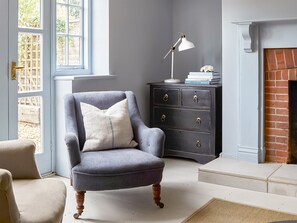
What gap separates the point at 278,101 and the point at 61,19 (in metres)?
2.20

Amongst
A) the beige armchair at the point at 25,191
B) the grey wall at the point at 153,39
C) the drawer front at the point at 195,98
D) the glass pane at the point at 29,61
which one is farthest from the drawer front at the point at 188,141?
the beige armchair at the point at 25,191

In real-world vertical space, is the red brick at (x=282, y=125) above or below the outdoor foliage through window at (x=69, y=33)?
below

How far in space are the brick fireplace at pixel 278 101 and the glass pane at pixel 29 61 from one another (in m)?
2.12

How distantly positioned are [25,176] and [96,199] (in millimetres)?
1000

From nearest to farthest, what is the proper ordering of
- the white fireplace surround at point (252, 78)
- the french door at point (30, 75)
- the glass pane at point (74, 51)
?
the french door at point (30, 75) → the white fireplace surround at point (252, 78) → the glass pane at point (74, 51)

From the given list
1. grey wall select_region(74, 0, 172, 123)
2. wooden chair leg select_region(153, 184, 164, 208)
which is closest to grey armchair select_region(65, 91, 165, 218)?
wooden chair leg select_region(153, 184, 164, 208)

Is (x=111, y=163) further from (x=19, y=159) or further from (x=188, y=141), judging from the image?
(x=188, y=141)

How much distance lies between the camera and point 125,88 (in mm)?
4246

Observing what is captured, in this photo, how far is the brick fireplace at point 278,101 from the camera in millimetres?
3713

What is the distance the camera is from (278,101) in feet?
12.4

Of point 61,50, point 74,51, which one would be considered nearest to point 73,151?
point 61,50

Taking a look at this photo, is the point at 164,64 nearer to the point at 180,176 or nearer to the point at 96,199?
the point at 180,176

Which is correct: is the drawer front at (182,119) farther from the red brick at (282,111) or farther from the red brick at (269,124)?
the red brick at (282,111)

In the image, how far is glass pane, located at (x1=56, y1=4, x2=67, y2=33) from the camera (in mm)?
3754
